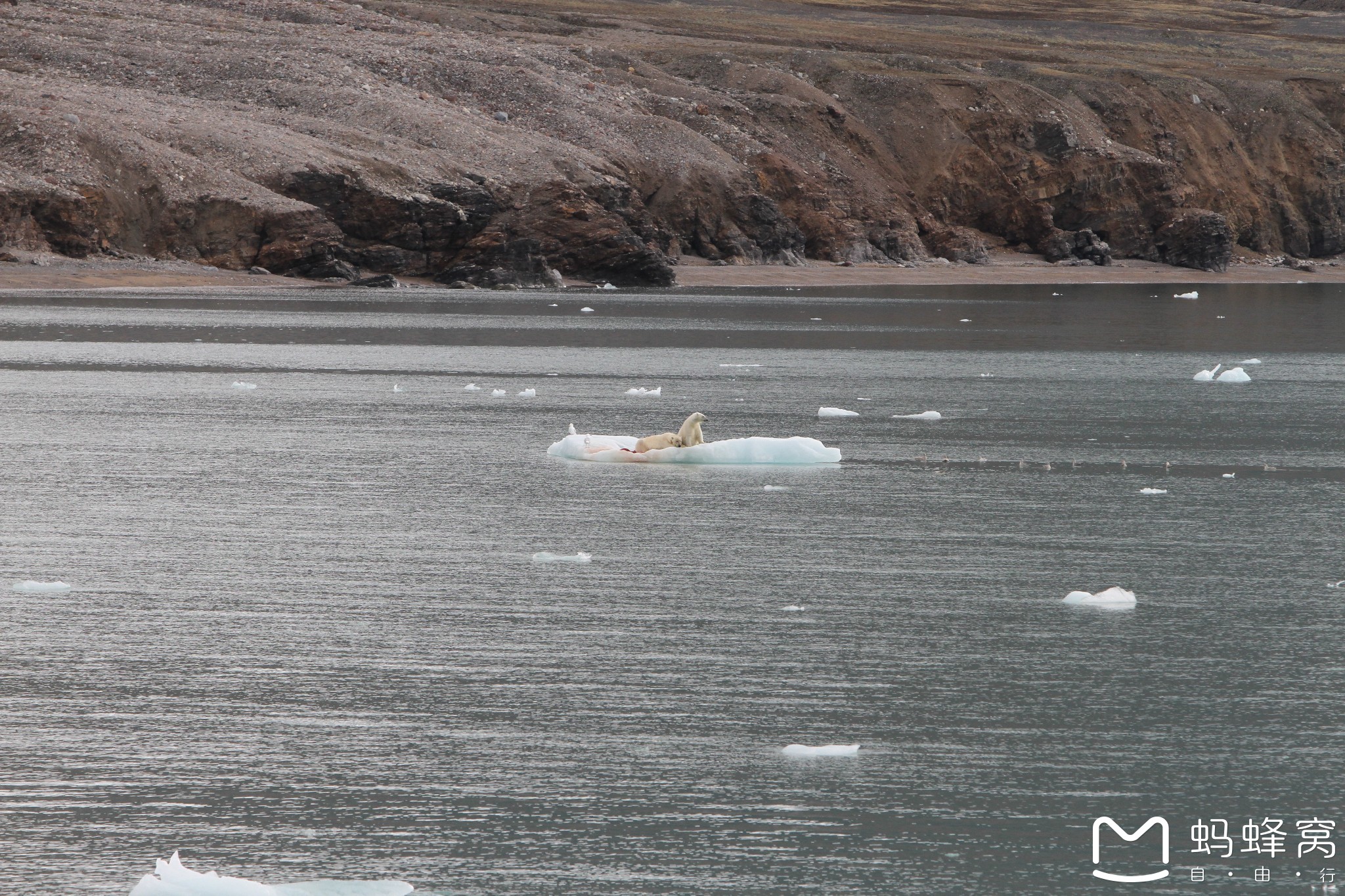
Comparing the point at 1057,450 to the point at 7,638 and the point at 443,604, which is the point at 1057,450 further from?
the point at 7,638

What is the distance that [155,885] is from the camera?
196 inches

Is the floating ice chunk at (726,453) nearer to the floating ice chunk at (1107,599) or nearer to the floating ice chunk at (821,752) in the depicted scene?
the floating ice chunk at (1107,599)

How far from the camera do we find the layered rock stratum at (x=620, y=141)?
60406 millimetres

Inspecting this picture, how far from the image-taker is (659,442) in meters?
14.9

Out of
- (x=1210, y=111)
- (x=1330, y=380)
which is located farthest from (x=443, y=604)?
(x=1210, y=111)

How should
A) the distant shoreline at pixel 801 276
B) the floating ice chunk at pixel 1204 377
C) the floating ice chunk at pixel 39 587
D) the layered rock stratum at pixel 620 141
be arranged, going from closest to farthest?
the floating ice chunk at pixel 39 587 < the floating ice chunk at pixel 1204 377 < the distant shoreline at pixel 801 276 < the layered rock stratum at pixel 620 141

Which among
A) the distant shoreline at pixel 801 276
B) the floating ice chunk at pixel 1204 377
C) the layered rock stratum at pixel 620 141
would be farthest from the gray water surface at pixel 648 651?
the layered rock stratum at pixel 620 141

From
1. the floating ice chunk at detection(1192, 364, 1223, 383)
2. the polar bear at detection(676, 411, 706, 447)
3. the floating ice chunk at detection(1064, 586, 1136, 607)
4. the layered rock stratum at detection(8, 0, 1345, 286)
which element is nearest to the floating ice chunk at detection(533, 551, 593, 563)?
the floating ice chunk at detection(1064, 586, 1136, 607)

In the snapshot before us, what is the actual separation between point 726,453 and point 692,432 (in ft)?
1.21

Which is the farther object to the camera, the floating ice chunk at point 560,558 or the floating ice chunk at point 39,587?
the floating ice chunk at point 560,558

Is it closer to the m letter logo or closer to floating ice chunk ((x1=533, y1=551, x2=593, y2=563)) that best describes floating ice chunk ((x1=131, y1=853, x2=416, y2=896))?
the m letter logo

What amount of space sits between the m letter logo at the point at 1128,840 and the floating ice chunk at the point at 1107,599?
3.47 meters

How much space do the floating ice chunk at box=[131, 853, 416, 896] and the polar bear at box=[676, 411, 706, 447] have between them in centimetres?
982

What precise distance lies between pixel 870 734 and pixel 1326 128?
4522 inches
